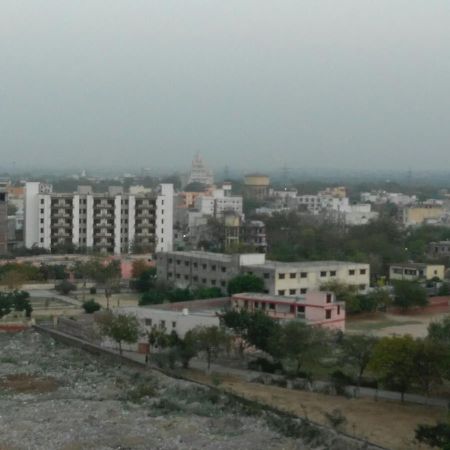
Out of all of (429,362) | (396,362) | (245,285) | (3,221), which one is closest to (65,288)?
(245,285)

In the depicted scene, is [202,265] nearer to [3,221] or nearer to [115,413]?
[3,221]

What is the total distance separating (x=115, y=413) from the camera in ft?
26.2

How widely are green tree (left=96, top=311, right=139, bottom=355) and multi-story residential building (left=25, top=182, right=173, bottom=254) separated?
33.9 ft

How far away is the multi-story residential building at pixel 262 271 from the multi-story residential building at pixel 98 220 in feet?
15.4

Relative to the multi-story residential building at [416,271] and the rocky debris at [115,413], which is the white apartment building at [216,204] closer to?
the multi-story residential building at [416,271]

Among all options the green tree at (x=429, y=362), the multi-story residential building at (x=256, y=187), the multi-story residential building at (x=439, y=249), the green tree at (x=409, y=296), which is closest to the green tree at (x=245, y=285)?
the green tree at (x=409, y=296)

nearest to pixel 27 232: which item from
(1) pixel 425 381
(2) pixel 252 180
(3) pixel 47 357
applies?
(3) pixel 47 357

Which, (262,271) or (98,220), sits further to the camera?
(98,220)

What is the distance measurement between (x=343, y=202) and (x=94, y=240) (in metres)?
15.8

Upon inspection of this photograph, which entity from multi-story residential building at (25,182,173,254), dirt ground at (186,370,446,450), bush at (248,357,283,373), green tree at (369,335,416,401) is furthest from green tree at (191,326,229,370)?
multi-story residential building at (25,182,173,254)

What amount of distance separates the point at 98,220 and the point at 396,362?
1396cm

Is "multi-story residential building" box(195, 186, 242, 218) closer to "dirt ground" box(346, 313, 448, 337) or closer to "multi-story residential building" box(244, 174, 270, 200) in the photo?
"multi-story residential building" box(244, 174, 270, 200)

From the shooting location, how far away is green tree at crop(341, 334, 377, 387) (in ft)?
29.5

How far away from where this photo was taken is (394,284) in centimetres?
1488
